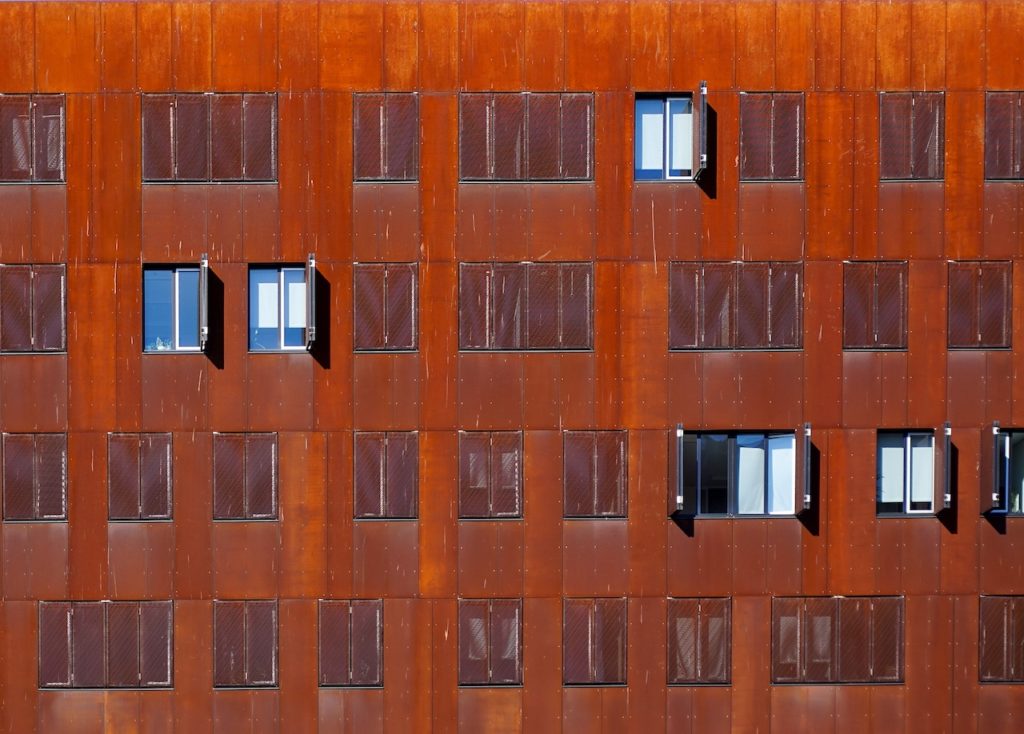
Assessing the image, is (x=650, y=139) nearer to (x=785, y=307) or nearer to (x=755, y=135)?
(x=755, y=135)

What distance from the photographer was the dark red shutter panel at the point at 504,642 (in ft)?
75.0

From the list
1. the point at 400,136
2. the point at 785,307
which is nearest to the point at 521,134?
the point at 400,136

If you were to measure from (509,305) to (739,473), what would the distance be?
19.7 feet

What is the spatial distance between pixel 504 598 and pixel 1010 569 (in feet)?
35.0

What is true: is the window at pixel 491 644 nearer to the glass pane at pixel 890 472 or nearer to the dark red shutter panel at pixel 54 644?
the glass pane at pixel 890 472

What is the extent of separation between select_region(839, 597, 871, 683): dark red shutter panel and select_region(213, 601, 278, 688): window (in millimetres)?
11858

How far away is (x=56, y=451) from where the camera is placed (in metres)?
22.7

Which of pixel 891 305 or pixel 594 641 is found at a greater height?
pixel 891 305

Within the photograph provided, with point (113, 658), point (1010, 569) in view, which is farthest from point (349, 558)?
point (1010, 569)

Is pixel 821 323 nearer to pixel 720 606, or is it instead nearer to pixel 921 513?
pixel 921 513

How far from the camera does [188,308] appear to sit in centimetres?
2295

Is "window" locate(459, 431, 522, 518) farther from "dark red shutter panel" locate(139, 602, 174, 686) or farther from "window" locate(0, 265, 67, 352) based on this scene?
"window" locate(0, 265, 67, 352)

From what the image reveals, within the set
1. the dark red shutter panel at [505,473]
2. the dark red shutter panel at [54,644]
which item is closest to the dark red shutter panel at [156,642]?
the dark red shutter panel at [54,644]

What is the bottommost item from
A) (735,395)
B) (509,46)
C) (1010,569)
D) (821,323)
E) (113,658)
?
(113,658)
